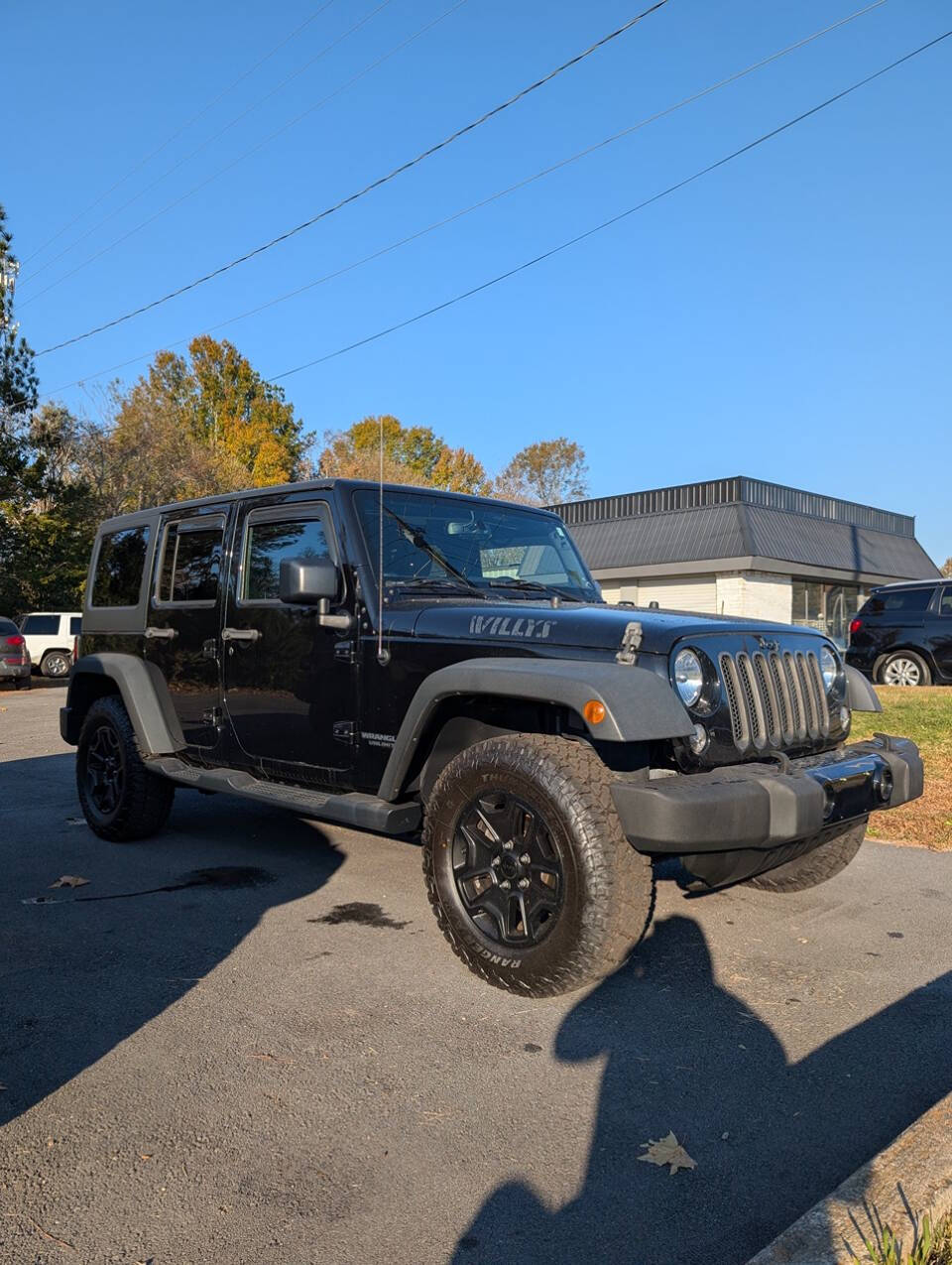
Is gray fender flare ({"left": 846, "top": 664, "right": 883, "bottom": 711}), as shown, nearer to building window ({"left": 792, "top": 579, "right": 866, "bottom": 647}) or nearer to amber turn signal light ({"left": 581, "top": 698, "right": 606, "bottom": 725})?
amber turn signal light ({"left": 581, "top": 698, "right": 606, "bottom": 725})

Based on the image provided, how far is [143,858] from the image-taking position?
593cm

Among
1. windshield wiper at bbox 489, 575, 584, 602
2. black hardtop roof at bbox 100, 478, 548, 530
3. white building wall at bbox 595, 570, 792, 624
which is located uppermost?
white building wall at bbox 595, 570, 792, 624

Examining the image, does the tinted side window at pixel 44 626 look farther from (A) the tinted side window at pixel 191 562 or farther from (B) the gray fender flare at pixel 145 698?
(A) the tinted side window at pixel 191 562

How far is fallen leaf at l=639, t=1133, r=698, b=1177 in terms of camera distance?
8.47ft

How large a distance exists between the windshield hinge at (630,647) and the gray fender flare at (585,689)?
6 centimetres

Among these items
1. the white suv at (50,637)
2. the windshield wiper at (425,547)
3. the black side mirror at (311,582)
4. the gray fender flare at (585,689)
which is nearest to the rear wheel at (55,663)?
the white suv at (50,637)

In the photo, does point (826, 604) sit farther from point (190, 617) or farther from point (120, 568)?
point (190, 617)

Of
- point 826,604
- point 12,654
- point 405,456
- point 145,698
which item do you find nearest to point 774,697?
point 145,698

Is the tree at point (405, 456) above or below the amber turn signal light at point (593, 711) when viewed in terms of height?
above

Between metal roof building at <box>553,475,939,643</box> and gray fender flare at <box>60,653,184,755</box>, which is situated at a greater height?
metal roof building at <box>553,475,939,643</box>

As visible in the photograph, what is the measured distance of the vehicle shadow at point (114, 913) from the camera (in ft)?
11.1

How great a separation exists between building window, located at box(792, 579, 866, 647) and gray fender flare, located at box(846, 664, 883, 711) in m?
23.9

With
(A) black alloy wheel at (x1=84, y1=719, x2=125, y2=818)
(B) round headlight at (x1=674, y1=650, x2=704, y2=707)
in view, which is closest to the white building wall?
(A) black alloy wheel at (x1=84, y1=719, x2=125, y2=818)

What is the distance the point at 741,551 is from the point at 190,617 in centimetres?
2196
